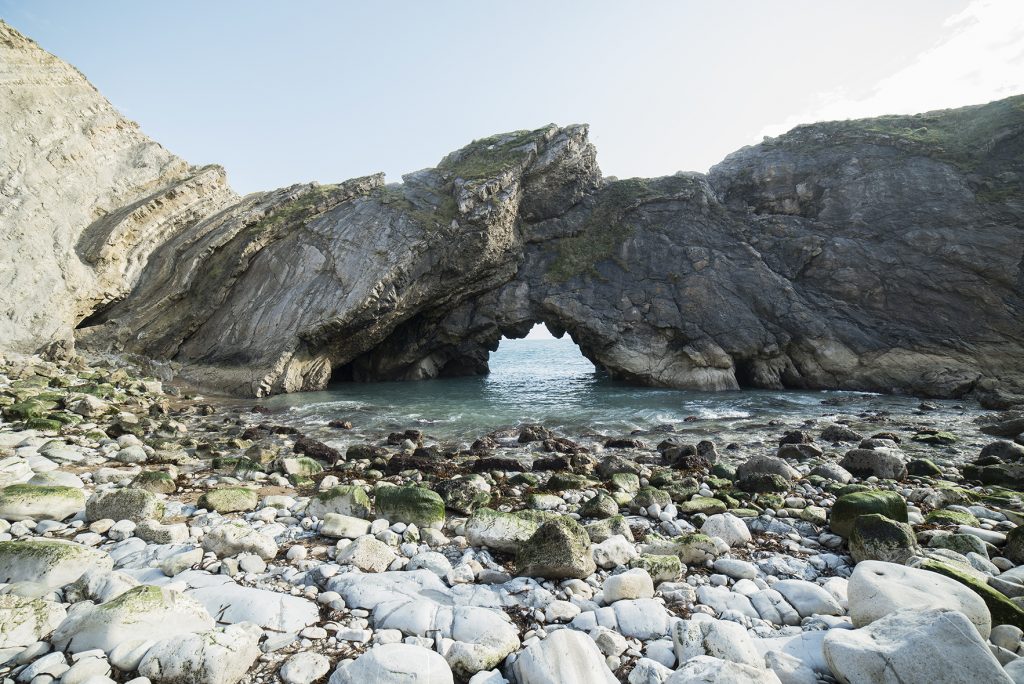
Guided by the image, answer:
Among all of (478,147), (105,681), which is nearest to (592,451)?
(105,681)

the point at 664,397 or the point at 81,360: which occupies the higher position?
the point at 81,360

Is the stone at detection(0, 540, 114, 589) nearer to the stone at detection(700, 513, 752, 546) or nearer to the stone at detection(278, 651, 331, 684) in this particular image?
the stone at detection(278, 651, 331, 684)

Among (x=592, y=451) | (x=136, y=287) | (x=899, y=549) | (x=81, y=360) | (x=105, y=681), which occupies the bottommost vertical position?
(x=592, y=451)

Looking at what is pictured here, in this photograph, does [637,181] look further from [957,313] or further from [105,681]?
[105,681]

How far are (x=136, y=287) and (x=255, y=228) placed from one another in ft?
24.8

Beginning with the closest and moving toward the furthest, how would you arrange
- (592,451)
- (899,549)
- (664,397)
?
1. (899,549)
2. (592,451)
3. (664,397)

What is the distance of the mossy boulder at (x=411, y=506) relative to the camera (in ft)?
21.4

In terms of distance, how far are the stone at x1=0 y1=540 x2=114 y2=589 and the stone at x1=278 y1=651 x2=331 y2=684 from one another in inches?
99.7

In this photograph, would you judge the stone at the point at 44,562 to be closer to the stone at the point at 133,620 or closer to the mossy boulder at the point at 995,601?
the stone at the point at 133,620

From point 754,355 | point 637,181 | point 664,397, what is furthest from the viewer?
→ point 637,181

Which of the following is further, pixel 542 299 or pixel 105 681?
pixel 542 299

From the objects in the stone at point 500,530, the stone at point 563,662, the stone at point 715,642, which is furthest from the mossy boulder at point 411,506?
the stone at point 715,642

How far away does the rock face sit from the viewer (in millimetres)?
26125

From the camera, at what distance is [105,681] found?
281 cm
